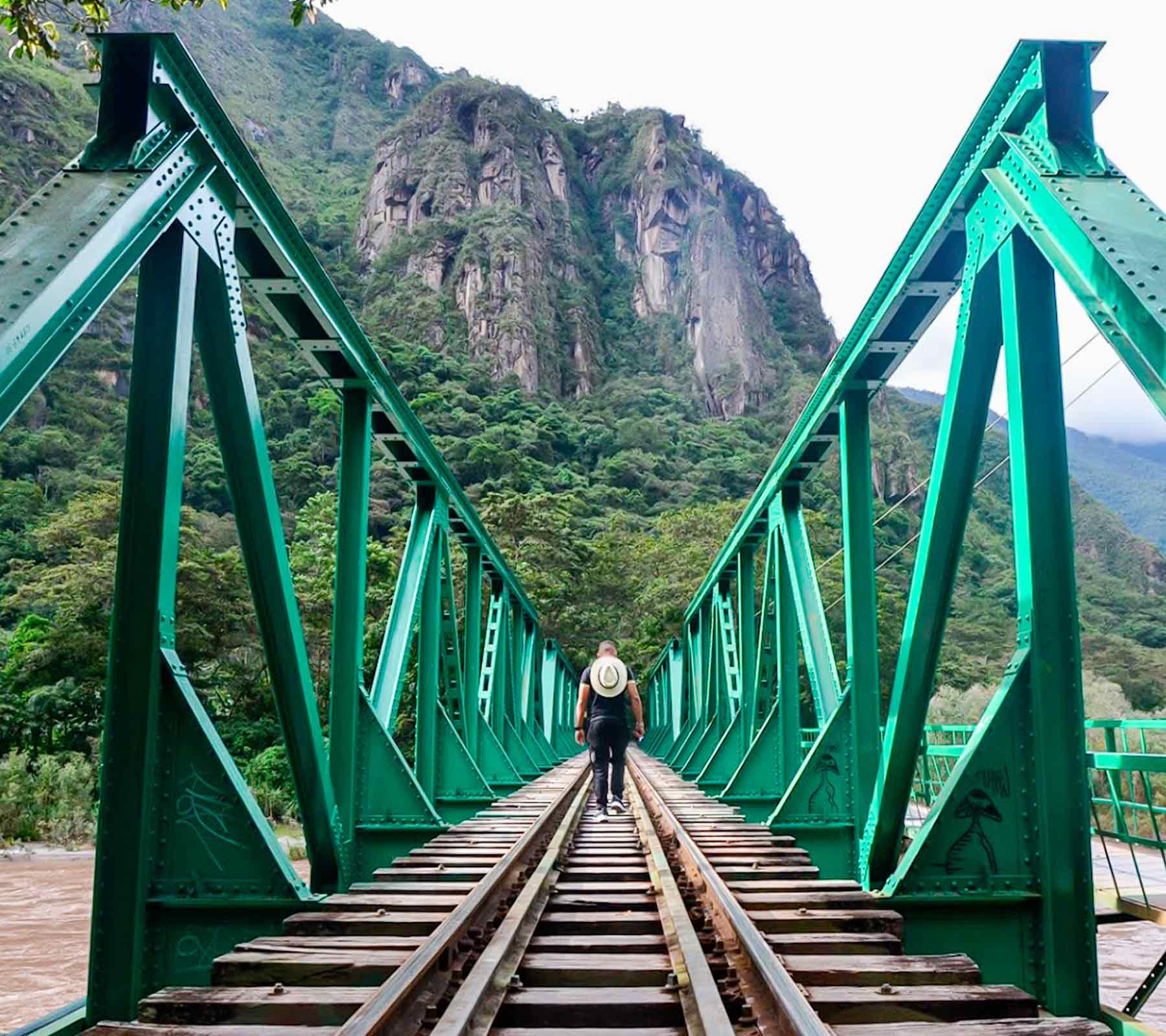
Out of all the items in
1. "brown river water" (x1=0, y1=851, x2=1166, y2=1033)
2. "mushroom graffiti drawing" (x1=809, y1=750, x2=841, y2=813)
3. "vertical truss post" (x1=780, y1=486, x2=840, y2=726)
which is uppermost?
"vertical truss post" (x1=780, y1=486, x2=840, y2=726)

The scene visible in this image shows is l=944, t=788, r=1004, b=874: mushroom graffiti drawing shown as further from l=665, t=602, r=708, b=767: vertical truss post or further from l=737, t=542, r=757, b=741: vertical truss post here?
l=665, t=602, r=708, b=767: vertical truss post

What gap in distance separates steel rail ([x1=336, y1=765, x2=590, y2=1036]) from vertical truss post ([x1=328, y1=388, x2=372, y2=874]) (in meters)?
0.92

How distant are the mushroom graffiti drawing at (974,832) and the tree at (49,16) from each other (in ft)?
15.1

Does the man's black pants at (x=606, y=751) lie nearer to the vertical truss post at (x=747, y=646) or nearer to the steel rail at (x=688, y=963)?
the vertical truss post at (x=747, y=646)

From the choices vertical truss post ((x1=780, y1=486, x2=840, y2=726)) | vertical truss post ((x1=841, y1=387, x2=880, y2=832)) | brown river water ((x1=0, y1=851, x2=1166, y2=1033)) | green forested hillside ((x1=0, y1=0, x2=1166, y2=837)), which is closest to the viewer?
vertical truss post ((x1=841, y1=387, x2=880, y2=832))

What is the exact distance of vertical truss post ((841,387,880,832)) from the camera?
579 centimetres

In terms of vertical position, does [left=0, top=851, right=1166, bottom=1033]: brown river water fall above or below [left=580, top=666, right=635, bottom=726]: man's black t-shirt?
below

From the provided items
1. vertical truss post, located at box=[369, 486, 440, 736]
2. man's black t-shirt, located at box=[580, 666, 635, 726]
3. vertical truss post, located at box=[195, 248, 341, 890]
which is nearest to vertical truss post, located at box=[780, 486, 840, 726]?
man's black t-shirt, located at box=[580, 666, 635, 726]

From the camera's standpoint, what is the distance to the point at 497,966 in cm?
339

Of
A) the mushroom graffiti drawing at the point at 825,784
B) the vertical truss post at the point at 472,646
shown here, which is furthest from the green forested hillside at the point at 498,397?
the mushroom graffiti drawing at the point at 825,784

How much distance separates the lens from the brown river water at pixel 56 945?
12.3m

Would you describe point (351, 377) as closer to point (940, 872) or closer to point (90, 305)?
point (90, 305)

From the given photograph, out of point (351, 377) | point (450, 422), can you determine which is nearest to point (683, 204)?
point (450, 422)

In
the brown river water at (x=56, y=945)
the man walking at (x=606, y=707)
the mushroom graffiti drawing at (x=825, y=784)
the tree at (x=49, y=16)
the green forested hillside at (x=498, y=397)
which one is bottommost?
the brown river water at (x=56, y=945)
